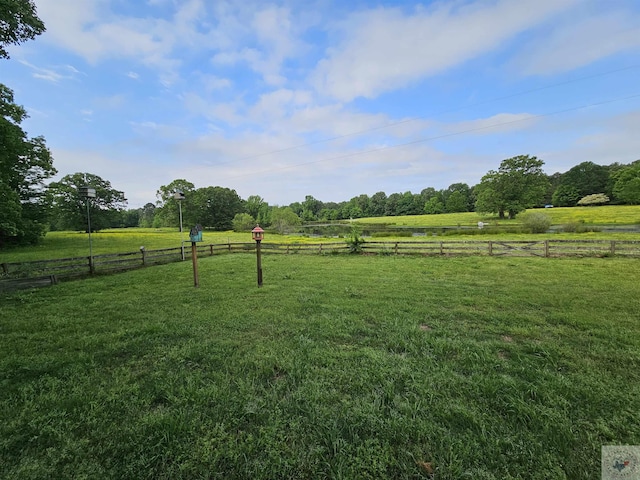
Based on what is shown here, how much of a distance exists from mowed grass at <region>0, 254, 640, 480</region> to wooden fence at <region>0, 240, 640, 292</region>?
13.5 feet

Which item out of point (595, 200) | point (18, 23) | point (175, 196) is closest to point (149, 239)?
point (175, 196)

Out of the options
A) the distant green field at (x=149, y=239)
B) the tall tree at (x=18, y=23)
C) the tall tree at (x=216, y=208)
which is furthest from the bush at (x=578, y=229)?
the tall tree at (x=216, y=208)

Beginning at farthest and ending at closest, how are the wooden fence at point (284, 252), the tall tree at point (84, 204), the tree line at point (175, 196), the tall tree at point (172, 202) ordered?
the tall tree at point (172, 202), the tall tree at point (84, 204), the tree line at point (175, 196), the wooden fence at point (284, 252)

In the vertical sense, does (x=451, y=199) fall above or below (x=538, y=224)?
above

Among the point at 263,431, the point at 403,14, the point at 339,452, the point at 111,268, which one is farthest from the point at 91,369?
the point at 403,14

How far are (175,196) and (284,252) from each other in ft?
27.8

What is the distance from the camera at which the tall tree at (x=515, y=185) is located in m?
38.2

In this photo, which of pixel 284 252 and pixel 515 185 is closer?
pixel 284 252

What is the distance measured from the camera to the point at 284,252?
1783cm

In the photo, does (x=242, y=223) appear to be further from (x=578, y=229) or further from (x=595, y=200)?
(x=595, y=200)

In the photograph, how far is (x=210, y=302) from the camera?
613cm

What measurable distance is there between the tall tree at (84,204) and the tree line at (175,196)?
9 cm

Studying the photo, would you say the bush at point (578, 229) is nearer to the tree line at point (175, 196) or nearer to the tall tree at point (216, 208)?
Result: the tree line at point (175, 196)

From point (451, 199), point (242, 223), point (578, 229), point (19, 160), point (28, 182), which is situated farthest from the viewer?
point (451, 199)
